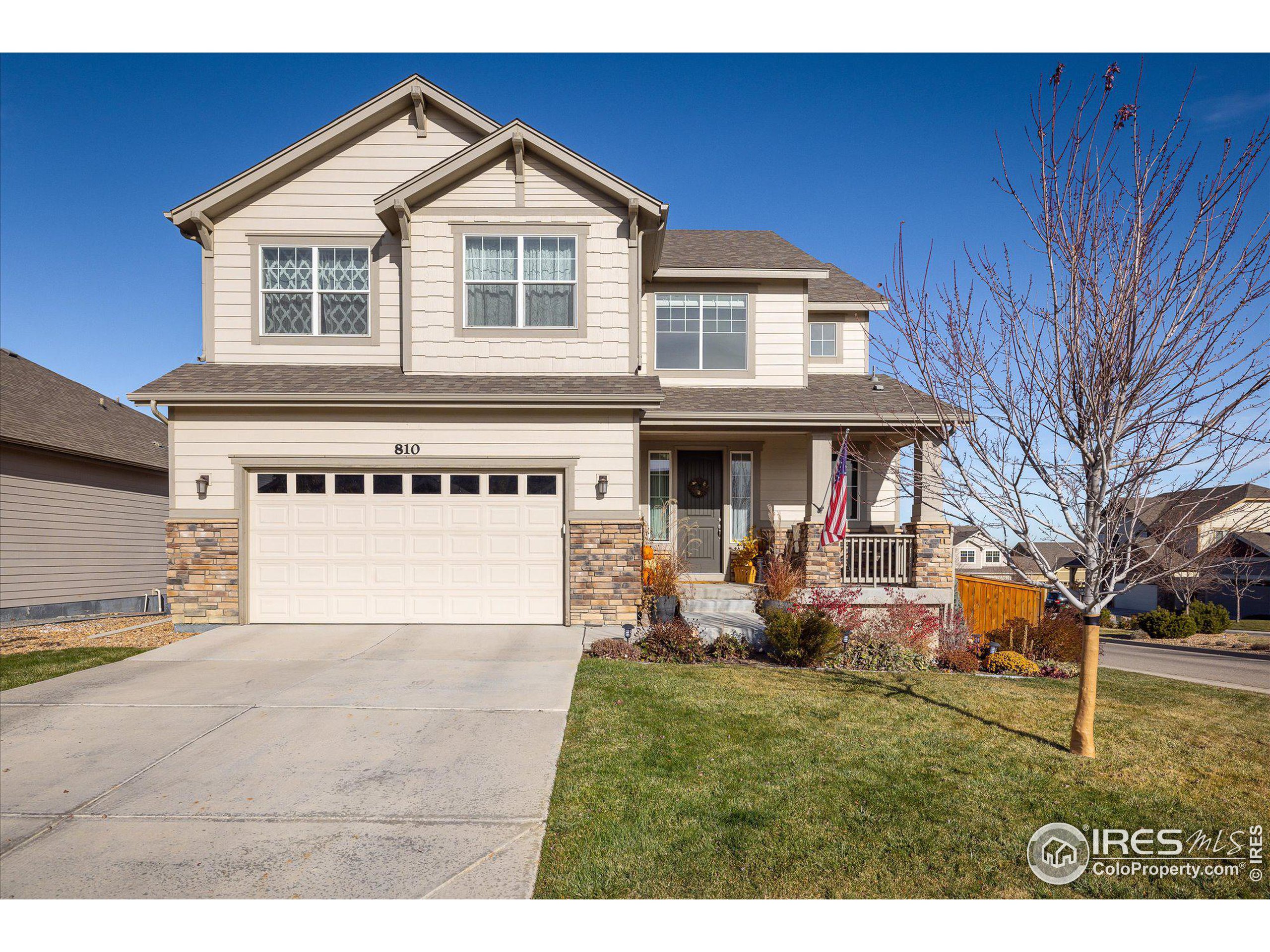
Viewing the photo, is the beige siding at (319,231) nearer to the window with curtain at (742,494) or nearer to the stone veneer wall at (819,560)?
the window with curtain at (742,494)

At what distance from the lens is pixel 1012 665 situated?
354 inches

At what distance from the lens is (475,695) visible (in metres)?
6.85

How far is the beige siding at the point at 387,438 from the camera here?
10430 millimetres

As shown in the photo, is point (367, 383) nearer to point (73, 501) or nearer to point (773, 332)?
point (773, 332)

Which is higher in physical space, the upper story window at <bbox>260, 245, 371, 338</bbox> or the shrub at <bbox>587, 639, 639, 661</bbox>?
the upper story window at <bbox>260, 245, 371, 338</bbox>

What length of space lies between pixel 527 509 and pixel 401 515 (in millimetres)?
1949

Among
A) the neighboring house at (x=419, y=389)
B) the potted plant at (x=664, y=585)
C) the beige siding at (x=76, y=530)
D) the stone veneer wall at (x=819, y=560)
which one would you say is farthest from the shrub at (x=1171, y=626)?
the beige siding at (x=76, y=530)

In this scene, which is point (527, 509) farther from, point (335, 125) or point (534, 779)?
point (335, 125)

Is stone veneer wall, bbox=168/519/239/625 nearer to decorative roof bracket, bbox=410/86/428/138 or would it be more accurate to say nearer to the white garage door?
the white garage door

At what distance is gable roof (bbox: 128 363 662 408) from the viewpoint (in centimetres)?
1012

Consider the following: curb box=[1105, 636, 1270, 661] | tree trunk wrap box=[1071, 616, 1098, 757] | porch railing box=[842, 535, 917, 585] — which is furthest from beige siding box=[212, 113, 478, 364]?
curb box=[1105, 636, 1270, 661]

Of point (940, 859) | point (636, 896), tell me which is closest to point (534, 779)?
point (636, 896)

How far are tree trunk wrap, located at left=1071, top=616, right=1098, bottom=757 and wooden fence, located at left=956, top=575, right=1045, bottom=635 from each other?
202 inches

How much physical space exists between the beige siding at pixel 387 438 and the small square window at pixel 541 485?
365 mm
